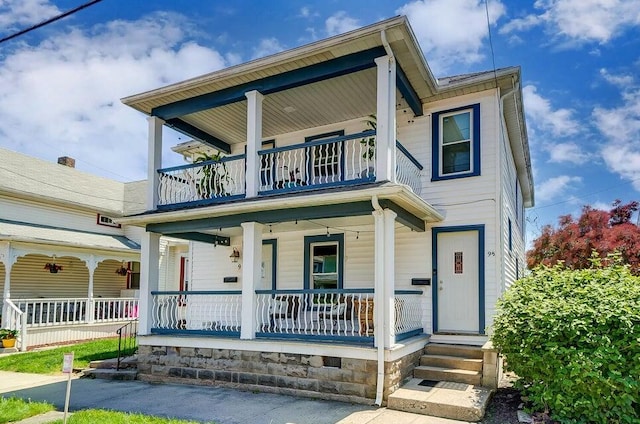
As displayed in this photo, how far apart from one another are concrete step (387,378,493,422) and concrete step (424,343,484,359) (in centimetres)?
84

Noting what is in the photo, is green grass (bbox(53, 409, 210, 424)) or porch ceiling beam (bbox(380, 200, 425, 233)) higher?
porch ceiling beam (bbox(380, 200, 425, 233))

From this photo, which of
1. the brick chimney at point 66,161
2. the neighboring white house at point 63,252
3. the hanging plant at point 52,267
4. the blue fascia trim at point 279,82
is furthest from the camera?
the brick chimney at point 66,161

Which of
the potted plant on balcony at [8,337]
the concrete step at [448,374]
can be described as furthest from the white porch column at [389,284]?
the potted plant on balcony at [8,337]

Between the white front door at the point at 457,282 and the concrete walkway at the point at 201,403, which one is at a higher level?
the white front door at the point at 457,282

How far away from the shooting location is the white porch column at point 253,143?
908 centimetres

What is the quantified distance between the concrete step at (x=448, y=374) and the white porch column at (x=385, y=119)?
3581mm

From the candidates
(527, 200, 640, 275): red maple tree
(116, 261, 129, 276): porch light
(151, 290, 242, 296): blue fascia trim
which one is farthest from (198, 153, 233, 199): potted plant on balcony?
(116, 261, 129, 276): porch light

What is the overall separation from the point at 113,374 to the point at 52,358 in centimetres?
311

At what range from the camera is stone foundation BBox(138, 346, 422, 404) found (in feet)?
24.8

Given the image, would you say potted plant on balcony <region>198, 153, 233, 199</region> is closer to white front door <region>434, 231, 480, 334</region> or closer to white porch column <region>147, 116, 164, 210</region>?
white porch column <region>147, 116, 164, 210</region>

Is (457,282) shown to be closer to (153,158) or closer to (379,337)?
(379,337)

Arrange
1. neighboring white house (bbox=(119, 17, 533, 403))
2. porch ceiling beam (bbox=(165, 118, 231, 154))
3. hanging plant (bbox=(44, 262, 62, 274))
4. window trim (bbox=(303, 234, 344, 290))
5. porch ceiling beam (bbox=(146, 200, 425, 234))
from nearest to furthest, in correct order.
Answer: neighboring white house (bbox=(119, 17, 533, 403))
porch ceiling beam (bbox=(146, 200, 425, 234))
window trim (bbox=(303, 234, 344, 290))
porch ceiling beam (bbox=(165, 118, 231, 154))
hanging plant (bbox=(44, 262, 62, 274))

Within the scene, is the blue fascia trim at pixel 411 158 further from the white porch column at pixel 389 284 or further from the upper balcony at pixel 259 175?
the white porch column at pixel 389 284

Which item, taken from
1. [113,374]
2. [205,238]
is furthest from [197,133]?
[113,374]
